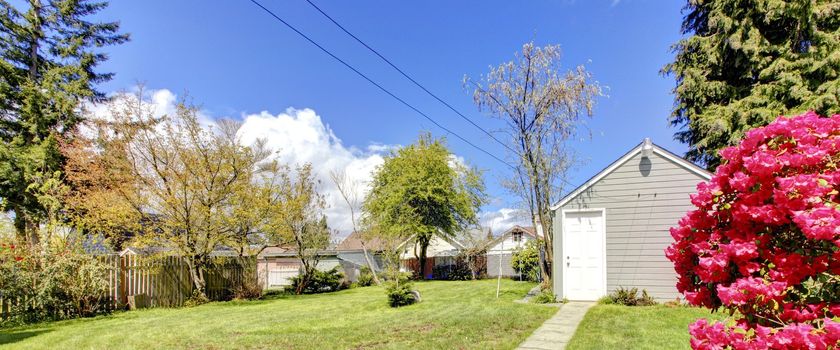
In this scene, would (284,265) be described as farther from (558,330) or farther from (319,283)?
(558,330)

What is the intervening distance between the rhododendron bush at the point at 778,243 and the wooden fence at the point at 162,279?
460 inches

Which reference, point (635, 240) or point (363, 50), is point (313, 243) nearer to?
point (363, 50)

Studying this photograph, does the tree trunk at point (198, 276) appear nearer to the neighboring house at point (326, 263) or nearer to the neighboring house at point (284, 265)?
the neighboring house at point (326, 263)

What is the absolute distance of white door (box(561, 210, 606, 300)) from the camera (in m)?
9.10

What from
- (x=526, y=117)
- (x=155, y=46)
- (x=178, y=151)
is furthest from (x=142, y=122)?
(x=526, y=117)

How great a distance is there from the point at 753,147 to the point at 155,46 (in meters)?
9.80

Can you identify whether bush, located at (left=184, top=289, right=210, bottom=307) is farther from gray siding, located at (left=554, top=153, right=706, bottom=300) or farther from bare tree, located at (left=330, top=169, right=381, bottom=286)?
gray siding, located at (left=554, top=153, right=706, bottom=300)

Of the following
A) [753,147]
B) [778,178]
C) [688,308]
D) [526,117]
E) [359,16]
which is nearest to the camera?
[778,178]

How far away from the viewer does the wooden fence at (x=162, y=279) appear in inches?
401

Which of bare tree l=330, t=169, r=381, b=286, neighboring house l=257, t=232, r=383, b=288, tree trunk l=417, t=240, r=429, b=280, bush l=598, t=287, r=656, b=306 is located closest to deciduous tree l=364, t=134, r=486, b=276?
tree trunk l=417, t=240, r=429, b=280

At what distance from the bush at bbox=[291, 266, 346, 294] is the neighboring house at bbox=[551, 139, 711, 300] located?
9885 mm

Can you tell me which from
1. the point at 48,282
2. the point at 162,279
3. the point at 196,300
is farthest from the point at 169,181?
the point at 48,282

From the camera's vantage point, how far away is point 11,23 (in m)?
13.6

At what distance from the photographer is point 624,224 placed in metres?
9.01
